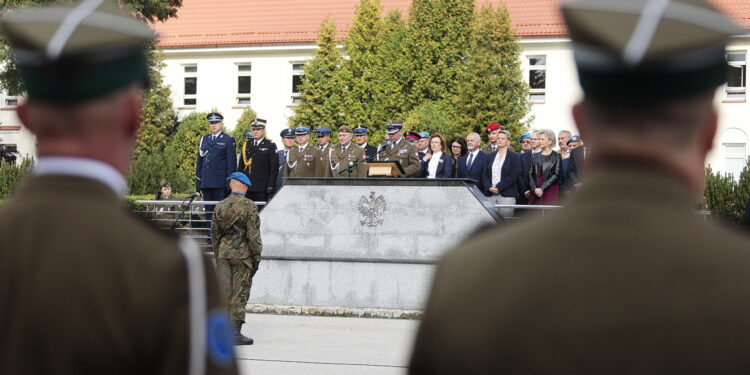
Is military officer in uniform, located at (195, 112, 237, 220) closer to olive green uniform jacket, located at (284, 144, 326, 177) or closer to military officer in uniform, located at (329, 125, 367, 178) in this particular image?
olive green uniform jacket, located at (284, 144, 326, 177)

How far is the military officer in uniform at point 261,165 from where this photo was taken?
2027 cm

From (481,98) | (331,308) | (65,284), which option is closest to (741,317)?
(65,284)

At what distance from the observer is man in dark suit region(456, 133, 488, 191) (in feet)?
60.1

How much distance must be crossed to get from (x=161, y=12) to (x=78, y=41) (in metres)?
35.0

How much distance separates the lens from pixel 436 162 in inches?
742

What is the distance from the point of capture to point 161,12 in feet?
119

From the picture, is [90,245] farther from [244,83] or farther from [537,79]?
[244,83]

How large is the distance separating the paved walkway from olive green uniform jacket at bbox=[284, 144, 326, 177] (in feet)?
12.2

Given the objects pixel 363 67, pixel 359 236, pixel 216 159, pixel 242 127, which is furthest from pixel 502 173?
pixel 242 127

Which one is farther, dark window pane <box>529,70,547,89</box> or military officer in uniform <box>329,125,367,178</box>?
dark window pane <box>529,70,547,89</box>

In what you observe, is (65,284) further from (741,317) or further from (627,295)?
(741,317)

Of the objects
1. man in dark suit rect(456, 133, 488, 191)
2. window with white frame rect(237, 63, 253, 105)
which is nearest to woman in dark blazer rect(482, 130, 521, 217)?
man in dark suit rect(456, 133, 488, 191)

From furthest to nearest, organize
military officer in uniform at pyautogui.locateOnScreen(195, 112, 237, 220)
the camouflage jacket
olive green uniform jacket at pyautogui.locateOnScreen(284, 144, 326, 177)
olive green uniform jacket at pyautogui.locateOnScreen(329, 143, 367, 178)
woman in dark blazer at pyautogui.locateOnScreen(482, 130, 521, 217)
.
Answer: military officer in uniform at pyautogui.locateOnScreen(195, 112, 237, 220) → olive green uniform jacket at pyautogui.locateOnScreen(284, 144, 326, 177) → olive green uniform jacket at pyautogui.locateOnScreen(329, 143, 367, 178) → woman in dark blazer at pyautogui.locateOnScreen(482, 130, 521, 217) → the camouflage jacket

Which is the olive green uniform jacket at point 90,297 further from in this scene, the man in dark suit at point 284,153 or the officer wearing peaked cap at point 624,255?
Result: the man in dark suit at point 284,153
